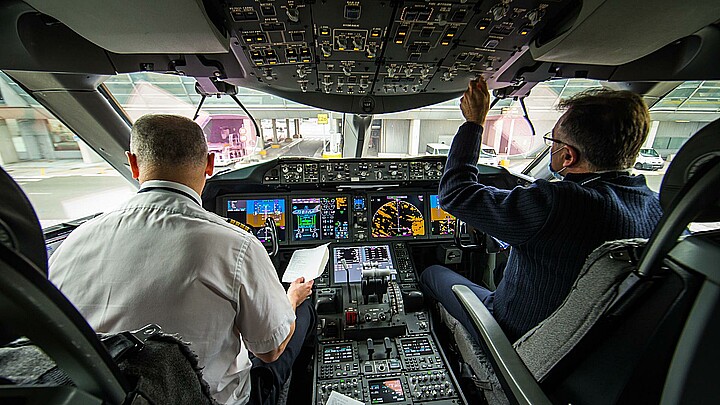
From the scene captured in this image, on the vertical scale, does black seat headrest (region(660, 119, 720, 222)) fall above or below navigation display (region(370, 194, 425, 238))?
above

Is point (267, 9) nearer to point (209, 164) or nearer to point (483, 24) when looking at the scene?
point (209, 164)

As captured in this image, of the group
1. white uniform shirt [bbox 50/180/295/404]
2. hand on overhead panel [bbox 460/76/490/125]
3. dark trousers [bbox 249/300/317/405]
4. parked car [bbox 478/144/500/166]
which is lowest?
dark trousers [bbox 249/300/317/405]

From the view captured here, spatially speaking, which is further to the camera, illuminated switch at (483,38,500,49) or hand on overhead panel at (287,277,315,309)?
hand on overhead panel at (287,277,315,309)

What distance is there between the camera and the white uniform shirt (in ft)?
2.73

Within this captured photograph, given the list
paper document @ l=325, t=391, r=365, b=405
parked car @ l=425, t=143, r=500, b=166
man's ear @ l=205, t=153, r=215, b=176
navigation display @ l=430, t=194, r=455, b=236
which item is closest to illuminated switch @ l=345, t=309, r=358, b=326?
paper document @ l=325, t=391, r=365, b=405

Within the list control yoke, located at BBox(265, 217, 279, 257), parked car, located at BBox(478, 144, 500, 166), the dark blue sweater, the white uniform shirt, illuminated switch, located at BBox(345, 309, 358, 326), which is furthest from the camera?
parked car, located at BBox(478, 144, 500, 166)

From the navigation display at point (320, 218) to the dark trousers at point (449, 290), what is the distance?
706 mm

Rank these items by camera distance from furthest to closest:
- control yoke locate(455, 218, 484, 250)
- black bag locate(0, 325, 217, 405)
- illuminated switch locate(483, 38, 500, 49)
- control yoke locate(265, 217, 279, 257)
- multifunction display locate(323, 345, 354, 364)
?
control yoke locate(265, 217, 279, 257)
control yoke locate(455, 218, 484, 250)
multifunction display locate(323, 345, 354, 364)
illuminated switch locate(483, 38, 500, 49)
black bag locate(0, 325, 217, 405)

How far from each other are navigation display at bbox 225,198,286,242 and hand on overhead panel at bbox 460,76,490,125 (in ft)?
5.12

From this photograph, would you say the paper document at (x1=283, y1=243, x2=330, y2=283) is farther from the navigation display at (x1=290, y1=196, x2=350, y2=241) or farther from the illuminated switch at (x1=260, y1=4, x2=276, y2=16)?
the illuminated switch at (x1=260, y1=4, x2=276, y2=16)

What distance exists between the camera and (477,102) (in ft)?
4.52

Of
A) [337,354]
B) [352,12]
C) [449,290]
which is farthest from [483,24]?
[337,354]

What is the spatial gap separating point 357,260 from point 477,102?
→ 142cm

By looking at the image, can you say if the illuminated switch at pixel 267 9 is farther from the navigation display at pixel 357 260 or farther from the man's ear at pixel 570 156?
the navigation display at pixel 357 260
